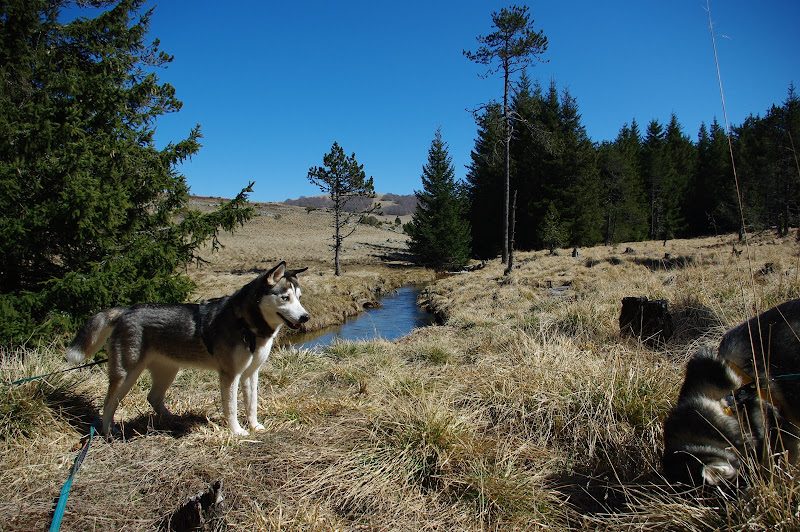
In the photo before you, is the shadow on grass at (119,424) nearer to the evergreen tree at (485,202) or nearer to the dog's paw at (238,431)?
the dog's paw at (238,431)

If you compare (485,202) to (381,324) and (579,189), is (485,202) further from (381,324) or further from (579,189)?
(381,324)

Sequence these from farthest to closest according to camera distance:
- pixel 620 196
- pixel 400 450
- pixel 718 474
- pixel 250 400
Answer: pixel 620 196 → pixel 250 400 → pixel 400 450 → pixel 718 474

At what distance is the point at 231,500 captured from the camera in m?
2.68

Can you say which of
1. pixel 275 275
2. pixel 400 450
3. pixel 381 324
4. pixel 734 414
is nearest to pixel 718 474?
pixel 734 414

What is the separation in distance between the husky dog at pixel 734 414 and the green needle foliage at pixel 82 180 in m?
7.10

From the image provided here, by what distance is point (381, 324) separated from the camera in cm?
1502

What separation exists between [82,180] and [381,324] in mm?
10266

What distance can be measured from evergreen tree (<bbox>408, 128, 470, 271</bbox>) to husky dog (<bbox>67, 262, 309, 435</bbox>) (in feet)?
90.5

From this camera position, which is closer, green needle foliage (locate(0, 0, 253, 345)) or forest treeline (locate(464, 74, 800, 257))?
green needle foliage (locate(0, 0, 253, 345))

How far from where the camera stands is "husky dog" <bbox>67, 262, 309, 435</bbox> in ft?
11.5

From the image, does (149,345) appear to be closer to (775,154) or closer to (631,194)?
(775,154)

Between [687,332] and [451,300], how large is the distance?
1123cm

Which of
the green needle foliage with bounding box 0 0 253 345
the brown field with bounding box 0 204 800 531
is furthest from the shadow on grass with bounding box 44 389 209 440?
the green needle foliage with bounding box 0 0 253 345

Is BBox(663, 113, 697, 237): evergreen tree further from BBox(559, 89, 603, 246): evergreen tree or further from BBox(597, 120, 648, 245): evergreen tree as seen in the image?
BBox(559, 89, 603, 246): evergreen tree
